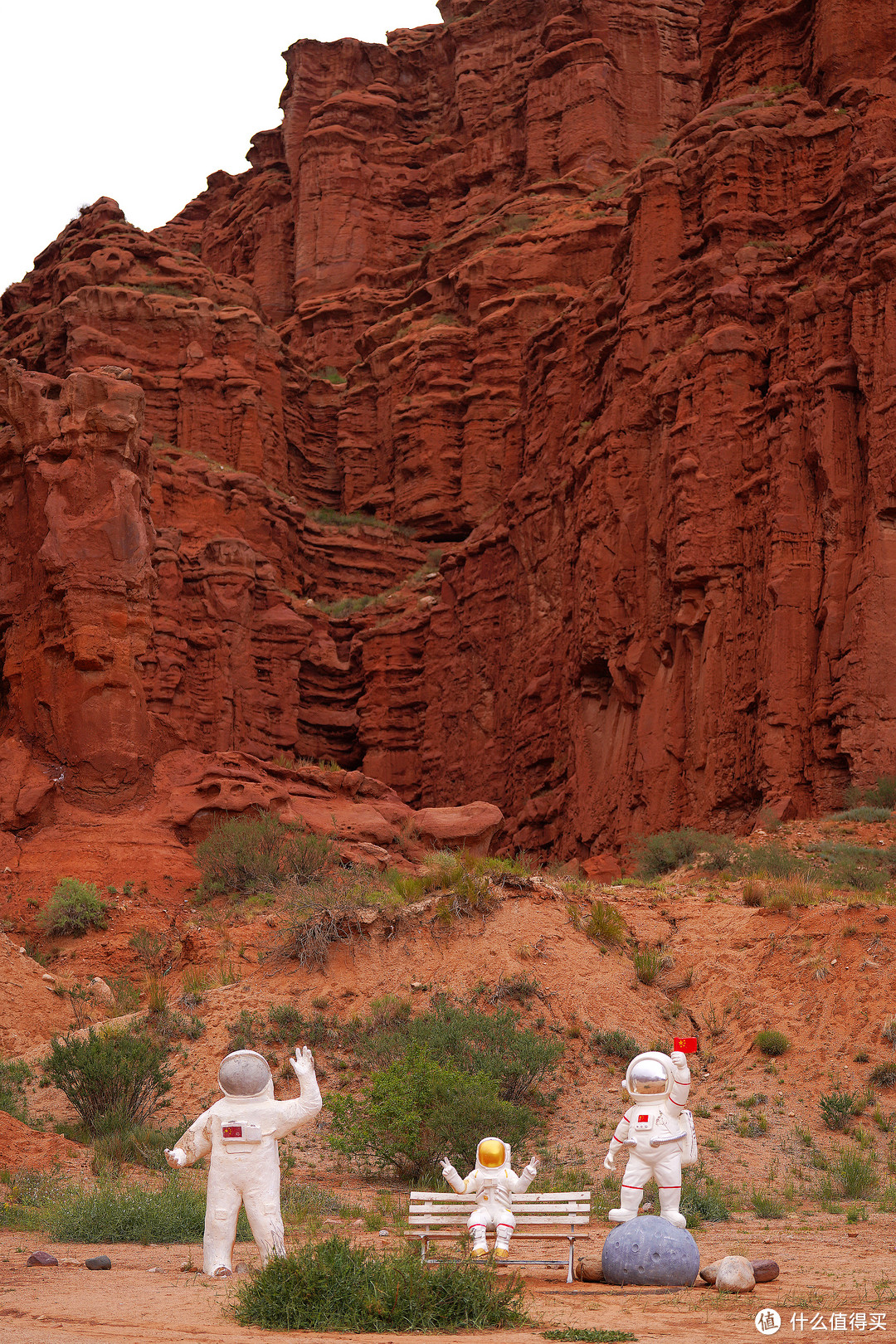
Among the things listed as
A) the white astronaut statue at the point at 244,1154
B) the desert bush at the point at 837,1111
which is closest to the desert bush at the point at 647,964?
the desert bush at the point at 837,1111

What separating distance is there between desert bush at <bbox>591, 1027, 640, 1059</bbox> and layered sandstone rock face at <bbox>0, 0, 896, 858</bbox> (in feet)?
30.2

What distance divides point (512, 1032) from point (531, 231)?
130ft

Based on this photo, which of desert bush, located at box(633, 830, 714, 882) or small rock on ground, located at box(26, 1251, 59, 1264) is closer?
small rock on ground, located at box(26, 1251, 59, 1264)

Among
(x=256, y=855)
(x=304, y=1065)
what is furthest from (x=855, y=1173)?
(x=256, y=855)

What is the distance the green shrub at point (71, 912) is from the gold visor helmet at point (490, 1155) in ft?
49.5

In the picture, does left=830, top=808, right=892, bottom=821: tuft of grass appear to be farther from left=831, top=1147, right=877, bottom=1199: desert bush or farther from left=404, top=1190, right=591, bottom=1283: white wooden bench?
left=404, top=1190, right=591, bottom=1283: white wooden bench

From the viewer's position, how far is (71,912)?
23.2 meters

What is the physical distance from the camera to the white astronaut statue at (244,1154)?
348 inches

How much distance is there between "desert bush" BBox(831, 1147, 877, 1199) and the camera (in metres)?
12.9

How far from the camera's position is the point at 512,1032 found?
15.9 m

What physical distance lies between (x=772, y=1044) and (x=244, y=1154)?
30.1ft

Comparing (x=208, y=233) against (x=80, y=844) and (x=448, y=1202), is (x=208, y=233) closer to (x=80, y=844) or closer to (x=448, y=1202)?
(x=80, y=844)

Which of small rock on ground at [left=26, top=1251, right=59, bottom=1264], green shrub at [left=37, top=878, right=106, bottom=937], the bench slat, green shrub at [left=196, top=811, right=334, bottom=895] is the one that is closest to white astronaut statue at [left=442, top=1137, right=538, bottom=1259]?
the bench slat

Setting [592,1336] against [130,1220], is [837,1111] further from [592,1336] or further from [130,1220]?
[592,1336]
